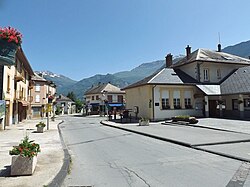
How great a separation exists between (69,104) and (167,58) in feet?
206

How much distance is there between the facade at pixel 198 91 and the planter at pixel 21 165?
65.1 ft

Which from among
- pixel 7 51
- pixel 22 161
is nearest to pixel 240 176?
pixel 22 161

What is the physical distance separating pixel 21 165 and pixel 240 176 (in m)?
5.54

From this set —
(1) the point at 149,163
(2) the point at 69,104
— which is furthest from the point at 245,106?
(2) the point at 69,104

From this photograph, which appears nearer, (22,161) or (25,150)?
(22,161)

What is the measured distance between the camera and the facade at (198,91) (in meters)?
A: 25.1

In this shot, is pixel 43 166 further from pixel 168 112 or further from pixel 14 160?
pixel 168 112

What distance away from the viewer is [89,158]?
784cm

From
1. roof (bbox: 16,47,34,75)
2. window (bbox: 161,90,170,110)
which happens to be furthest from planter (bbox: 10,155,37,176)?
window (bbox: 161,90,170,110)

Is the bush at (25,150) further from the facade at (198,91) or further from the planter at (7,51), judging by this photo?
the facade at (198,91)

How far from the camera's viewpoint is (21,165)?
5.39 metres

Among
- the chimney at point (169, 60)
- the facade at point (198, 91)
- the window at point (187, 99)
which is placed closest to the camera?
the facade at point (198, 91)

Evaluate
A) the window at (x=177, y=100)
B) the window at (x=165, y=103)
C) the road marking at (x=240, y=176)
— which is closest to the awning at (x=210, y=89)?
the window at (x=177, y=100)

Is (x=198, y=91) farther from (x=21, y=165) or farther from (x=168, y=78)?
(x=21, y=165)
